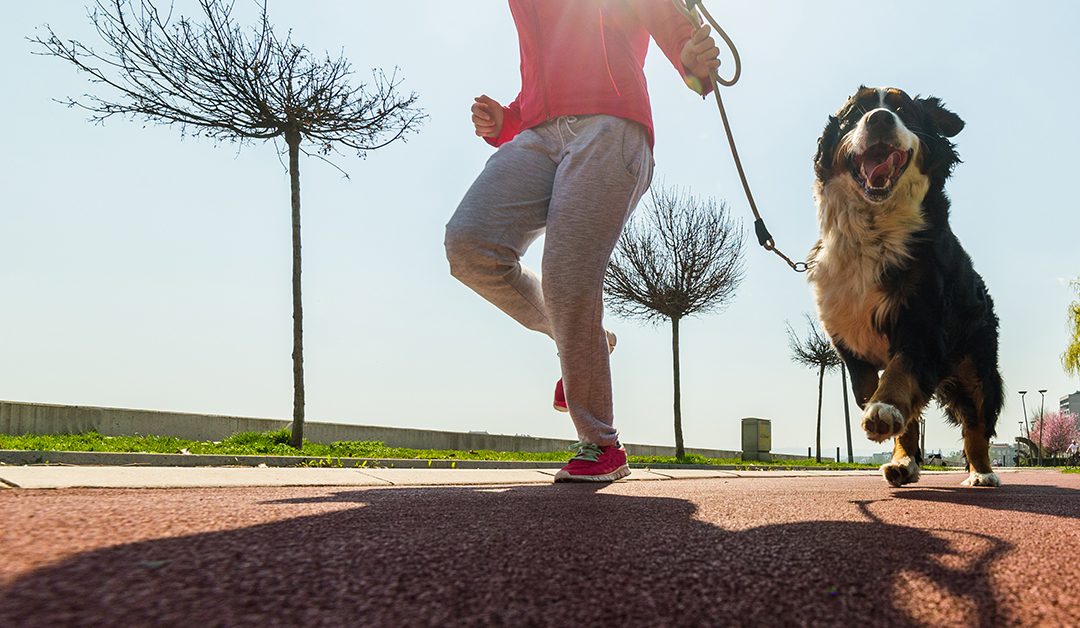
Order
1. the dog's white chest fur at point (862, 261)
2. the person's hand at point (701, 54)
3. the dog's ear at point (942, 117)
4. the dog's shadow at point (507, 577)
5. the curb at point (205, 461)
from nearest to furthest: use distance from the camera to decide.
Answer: the dog's shadow at point (507, 577), the person's hand at point (701, 54), the dog's white chest fur at point (862, 261), the dog's ear at point (942, 117), the curb at point (205, 461)

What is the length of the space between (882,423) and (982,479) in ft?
5.58

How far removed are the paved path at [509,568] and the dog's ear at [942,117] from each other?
106 inches

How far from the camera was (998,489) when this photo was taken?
159 inches

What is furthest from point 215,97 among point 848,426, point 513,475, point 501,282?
point 848,426

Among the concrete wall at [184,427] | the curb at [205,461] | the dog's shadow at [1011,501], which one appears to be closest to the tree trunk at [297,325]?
the concrete wall at [184,427]

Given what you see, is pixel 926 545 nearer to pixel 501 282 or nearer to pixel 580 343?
pixel 580 343

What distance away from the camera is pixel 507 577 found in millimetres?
1176

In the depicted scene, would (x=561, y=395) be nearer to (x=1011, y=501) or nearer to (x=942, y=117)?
(x=1011, y=501)

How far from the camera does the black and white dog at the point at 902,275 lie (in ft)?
11.8

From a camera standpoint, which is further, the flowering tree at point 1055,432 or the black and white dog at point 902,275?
the flowering tree at point 1055,432

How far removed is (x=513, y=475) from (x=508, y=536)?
3831mm

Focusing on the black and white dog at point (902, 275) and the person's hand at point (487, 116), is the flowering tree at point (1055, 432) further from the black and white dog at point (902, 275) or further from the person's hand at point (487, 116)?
the person's hand at point (487, 116)

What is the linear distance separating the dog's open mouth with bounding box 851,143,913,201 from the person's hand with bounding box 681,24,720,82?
1.09 metres

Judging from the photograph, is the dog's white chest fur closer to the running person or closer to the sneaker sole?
the running person
